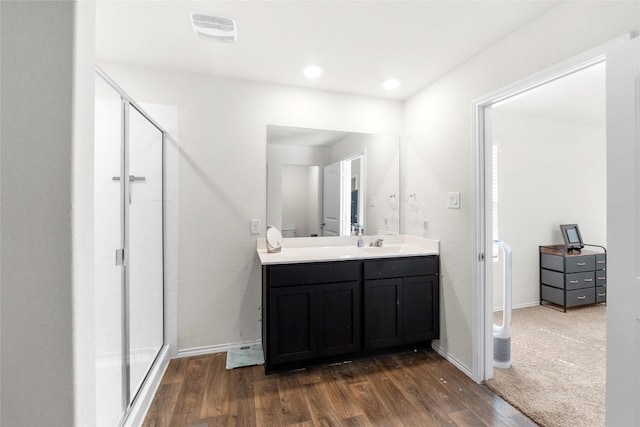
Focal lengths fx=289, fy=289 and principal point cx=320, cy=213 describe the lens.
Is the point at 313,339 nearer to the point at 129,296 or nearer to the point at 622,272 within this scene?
the point at 129,296

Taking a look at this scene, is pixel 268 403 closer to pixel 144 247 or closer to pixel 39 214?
pixel 144 247

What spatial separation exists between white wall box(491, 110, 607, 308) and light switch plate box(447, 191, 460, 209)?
171cm

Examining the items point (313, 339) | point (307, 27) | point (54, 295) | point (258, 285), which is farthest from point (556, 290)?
A: point (54, 295)

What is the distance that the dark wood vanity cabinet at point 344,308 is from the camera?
2.10 m

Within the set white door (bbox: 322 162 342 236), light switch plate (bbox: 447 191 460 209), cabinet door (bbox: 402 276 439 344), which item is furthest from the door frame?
white door (bbox: 322 162 342 236)

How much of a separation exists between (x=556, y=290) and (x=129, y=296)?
14.8 feet

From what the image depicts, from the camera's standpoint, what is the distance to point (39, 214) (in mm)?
606

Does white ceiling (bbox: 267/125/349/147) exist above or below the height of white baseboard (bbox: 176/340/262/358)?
above

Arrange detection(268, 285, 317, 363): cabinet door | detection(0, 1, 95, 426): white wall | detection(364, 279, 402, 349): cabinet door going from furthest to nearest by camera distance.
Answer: detection(364, 279, 402, 349): cabinet door → detection(268, 285, 317, 363): cabinet door → detection(0, 1, 95, 426): white wall

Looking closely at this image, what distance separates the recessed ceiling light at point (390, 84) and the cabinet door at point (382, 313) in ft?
5.71

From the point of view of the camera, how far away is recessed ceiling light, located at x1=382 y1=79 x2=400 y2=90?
102 inches

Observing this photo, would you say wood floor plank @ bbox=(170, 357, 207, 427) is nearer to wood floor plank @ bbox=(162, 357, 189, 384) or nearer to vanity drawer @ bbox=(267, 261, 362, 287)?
Result: wood floor plank @ bbox=(162, 357, 189, 384)

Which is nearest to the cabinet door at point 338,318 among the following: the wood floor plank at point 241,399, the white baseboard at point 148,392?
the wood floor plank at point 241,399

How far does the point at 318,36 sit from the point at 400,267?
1.83m
